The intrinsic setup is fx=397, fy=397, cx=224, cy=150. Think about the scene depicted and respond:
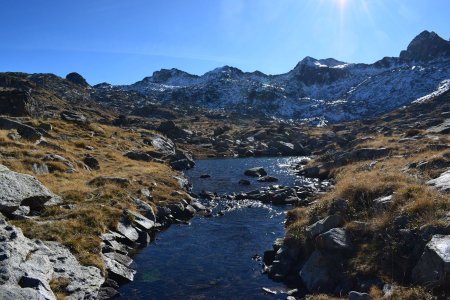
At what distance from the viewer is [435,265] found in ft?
55.4

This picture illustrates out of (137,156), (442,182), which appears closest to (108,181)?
(442,182)

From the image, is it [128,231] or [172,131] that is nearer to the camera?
[128,231]

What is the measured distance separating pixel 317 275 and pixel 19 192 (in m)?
19.0

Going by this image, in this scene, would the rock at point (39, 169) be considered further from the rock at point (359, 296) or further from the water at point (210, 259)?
the rock at point (359, 296)

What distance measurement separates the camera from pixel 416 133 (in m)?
70.4

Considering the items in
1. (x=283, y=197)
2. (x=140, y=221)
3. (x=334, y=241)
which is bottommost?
(x=140, y=221)

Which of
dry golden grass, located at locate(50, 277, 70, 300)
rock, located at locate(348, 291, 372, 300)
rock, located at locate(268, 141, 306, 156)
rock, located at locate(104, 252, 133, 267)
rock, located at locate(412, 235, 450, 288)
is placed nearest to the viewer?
rock, located at locate(412, 235, 450, 288)

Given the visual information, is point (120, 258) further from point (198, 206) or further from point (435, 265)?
point (198, 206)

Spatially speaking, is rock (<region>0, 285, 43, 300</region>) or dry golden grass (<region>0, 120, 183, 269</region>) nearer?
rock (<region>0, 285, 43, 300</region>)

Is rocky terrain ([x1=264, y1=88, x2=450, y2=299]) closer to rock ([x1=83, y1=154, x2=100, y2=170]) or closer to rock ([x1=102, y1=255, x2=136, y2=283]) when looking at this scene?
rock ([x1=102, y1=255, x2=136, y2=283])

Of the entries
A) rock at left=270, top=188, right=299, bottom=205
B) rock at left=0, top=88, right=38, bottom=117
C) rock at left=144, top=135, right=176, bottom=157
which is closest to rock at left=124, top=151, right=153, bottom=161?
rock at left=144, top=135, right=176, bottom=157

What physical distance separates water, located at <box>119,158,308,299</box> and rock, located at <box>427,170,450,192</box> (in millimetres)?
11291

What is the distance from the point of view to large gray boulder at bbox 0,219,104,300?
1655 centimetres

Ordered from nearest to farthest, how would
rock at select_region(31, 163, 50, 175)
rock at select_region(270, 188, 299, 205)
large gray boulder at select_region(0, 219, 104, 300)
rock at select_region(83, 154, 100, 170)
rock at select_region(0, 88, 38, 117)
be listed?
large gray boulder at select_region(0, 219, 104, 300) < rock at select_region(31, 163, 50, 175) < rock at select_region(270, 188, 299, 205) < rock at select_region(83, 154, 100, 170) < rock at select_region(0, 88, 38, 117)
